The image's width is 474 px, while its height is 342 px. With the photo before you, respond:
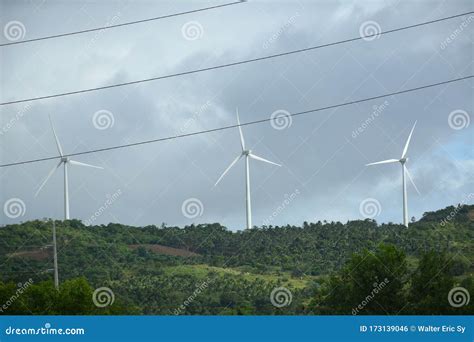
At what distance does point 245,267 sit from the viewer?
3248 inches

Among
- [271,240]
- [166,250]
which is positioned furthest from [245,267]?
[166,250]

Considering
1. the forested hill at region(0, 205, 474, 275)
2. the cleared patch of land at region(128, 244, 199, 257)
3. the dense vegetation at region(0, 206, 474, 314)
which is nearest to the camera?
the dense vegetation at region(0, 206, 474, 314)

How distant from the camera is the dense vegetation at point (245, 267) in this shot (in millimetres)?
52469

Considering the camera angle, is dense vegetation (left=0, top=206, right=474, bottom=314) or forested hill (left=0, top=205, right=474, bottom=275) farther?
forested hill (left=0, top=205, right=474, bottom=275)

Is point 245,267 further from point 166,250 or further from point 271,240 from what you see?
point 166,250

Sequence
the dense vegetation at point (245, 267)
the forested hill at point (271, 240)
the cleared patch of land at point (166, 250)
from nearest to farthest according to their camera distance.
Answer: the dense vegetation at point (245, 267) < the forested hill at point (271, 240) < the cleared patch of land at point (166, 250)

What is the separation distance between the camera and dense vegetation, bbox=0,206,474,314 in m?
52.5

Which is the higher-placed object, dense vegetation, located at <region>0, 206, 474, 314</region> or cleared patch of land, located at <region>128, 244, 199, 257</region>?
cleared patch of land, located at <region>128, 244, 199, 257</region>

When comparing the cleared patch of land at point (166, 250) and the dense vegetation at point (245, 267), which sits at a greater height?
the cleared patch of land at point (166, 250)

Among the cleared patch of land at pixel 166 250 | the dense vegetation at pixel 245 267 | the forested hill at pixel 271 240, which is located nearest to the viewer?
the dense vegetation at pixel 245 267

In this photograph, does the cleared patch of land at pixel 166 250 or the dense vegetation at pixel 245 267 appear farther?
Answer: the cleared patch of land at pixel 166 250

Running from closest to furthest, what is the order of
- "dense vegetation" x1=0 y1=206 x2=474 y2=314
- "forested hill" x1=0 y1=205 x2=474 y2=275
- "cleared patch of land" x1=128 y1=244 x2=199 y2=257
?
"dense vegetation" x1=0 y1=206 x2=474 y2=314
"forested hill" x1=0 y1=205 x2=474 y2=275
"cleared patch of land" x1=128 y1=244 x2=199 y2=257
